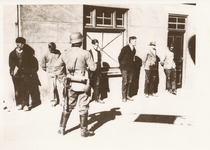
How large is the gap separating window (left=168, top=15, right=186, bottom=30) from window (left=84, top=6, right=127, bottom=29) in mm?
886

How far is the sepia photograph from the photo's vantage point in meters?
3.86

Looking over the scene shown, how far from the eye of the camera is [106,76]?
452cm

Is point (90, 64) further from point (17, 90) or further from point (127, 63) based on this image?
point (17, 90)

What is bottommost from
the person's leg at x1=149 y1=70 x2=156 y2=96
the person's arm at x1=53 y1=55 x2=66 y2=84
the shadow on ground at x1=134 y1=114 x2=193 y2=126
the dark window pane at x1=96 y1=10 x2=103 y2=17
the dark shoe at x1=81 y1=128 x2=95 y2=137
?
the dark shoe at x1=81 y1=128 x2=95 y2=137

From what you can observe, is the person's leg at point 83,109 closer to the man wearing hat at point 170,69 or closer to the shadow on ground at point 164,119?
the shadow on ground at point 164,119

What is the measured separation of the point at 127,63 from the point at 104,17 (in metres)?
0.98

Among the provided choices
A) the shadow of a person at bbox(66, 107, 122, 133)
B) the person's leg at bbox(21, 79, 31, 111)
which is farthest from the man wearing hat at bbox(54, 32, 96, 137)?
the person's leg at bbox(21, 79, 31, 111)

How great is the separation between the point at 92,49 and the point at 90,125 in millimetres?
1336

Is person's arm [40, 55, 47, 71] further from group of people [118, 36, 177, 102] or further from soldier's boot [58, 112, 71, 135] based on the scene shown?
group of people [118, 36, 177, 102]

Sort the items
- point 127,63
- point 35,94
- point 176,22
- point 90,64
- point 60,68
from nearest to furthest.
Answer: point 90,64
point 60,68
point 35,94
point 127,63
point 176,22

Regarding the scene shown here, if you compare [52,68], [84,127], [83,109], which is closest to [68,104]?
[83,109]

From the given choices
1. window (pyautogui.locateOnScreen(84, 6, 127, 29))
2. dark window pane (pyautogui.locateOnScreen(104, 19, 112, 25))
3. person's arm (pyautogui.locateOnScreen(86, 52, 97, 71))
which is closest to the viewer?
person's arm (pyautogui.locateOnScreen(86, 52, 97, 71))

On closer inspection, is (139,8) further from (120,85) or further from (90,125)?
(90,125)

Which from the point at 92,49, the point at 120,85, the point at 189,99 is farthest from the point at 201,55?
the point at 92,49
